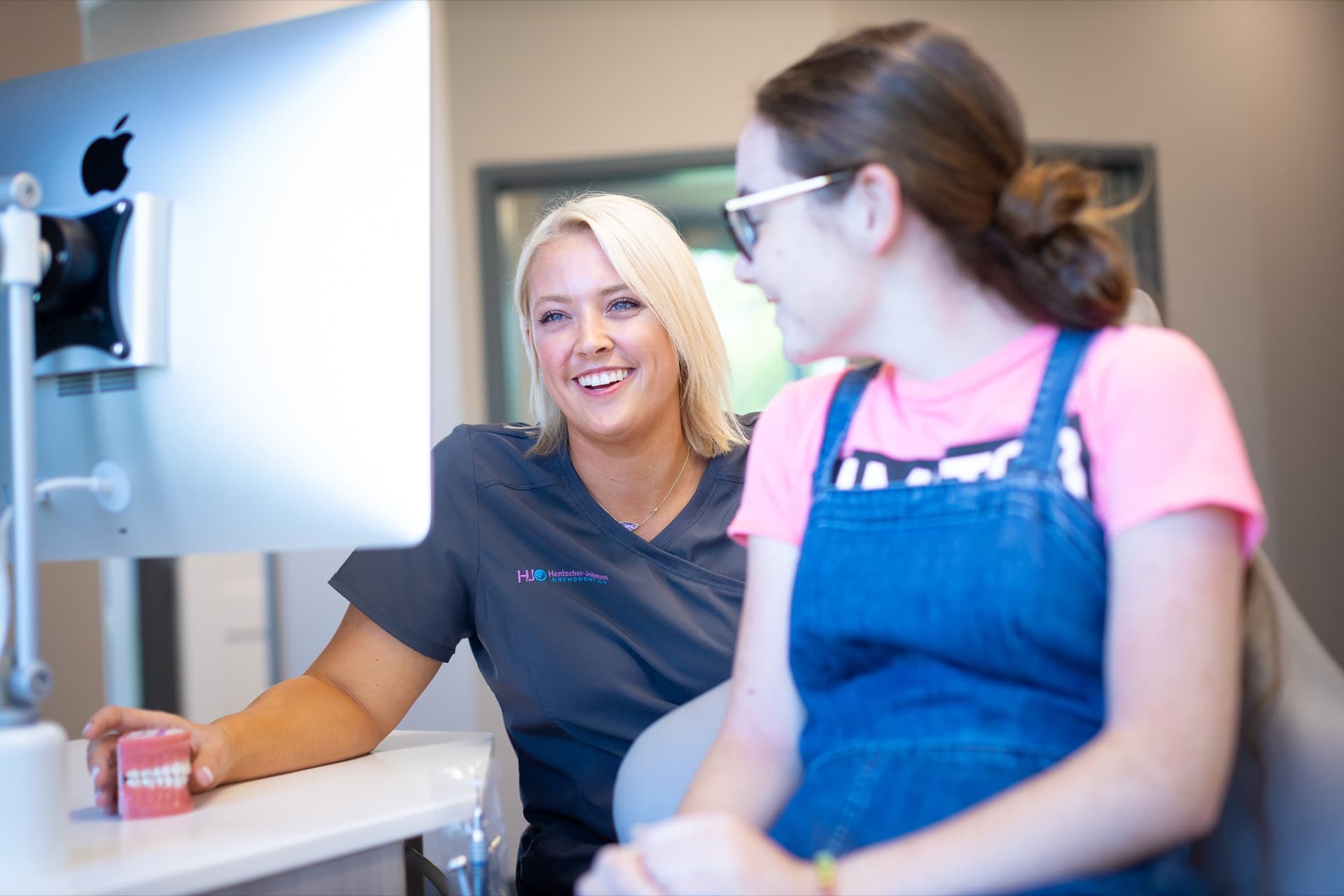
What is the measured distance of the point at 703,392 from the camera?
174cm

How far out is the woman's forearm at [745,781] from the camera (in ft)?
3.13

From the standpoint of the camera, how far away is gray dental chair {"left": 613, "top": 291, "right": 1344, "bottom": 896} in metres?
0.85

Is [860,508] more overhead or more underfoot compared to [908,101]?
more underfoot

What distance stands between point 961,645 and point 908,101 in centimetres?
41

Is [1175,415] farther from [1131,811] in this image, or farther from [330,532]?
[330,532]

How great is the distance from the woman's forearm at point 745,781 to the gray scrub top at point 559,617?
43cm

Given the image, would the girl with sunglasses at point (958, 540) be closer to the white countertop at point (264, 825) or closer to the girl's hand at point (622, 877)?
the girl's hand at point (622, 877)

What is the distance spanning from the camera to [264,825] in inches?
36.4

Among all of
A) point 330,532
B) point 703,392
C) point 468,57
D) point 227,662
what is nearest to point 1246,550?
point 330,532

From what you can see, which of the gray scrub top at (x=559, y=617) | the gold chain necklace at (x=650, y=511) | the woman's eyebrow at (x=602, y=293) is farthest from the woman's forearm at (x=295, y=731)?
the woman's eyebrow at (x=602, y=293)

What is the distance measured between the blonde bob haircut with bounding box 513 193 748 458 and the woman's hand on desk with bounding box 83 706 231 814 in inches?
24.7

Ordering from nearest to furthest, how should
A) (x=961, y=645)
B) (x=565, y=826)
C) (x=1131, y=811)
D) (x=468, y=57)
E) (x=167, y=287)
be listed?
(x=1131, y=811), (x=961, y=645), (x=167, y=287), (x=565, y=826), (x=468, y=57)

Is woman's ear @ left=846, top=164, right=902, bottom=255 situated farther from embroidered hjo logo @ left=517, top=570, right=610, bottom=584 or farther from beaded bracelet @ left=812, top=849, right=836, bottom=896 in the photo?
embroidered hjo logo @ left=517, top=570, right=610, bottom=584

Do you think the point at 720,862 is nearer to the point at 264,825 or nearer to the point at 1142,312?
the point at 264,825
